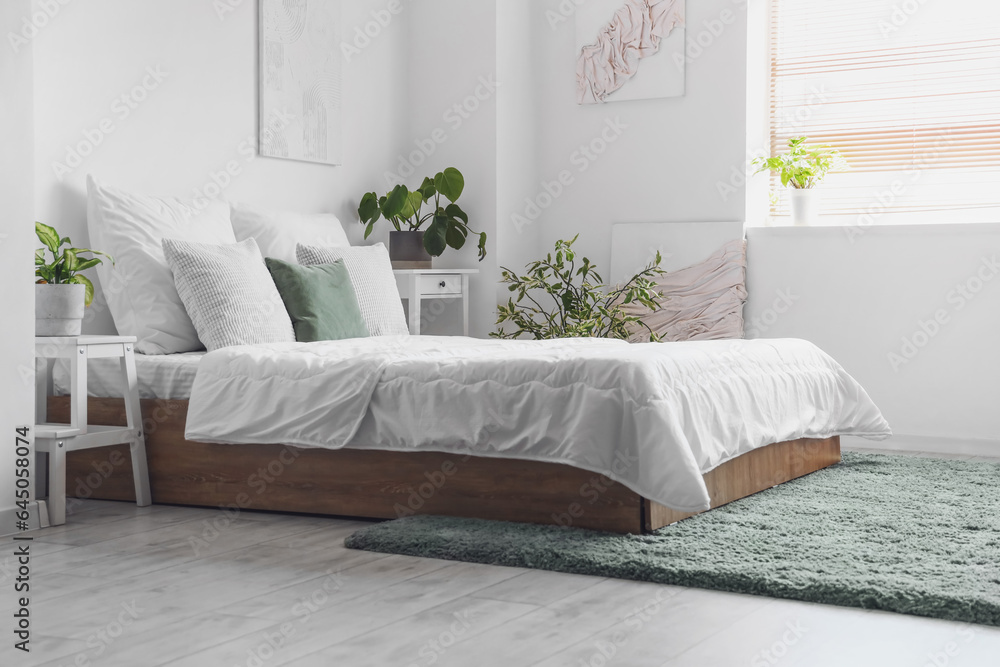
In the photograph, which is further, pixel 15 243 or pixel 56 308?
pixel 56 308

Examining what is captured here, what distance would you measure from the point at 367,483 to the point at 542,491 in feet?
1.82

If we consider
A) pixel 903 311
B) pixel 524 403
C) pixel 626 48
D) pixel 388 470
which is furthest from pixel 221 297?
pixel 903 311

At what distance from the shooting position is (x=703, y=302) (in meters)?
5.31

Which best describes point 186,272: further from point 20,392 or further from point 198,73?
point 198,73

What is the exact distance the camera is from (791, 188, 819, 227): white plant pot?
526 centimetres

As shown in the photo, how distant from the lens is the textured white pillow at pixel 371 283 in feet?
14.2

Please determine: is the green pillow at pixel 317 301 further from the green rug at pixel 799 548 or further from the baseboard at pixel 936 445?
the baseboard at pixel 936 445

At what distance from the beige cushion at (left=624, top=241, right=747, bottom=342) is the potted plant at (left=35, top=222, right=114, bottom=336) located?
2.83 meters

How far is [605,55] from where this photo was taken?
563 centimetres

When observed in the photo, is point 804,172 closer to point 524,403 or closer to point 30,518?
point 524,403
